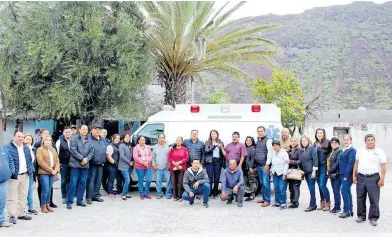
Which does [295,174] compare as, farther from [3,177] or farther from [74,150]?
[3,177]

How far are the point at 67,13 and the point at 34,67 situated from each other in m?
1.97

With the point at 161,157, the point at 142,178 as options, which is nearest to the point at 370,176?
the point at 161,157

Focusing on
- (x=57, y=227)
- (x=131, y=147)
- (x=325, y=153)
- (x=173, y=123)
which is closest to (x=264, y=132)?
(x=325, y=153)

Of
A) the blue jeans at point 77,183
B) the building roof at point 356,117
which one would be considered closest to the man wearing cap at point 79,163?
the blue jeans at point 77,183

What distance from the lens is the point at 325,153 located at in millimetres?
9102

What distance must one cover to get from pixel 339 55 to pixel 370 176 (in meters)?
46.9

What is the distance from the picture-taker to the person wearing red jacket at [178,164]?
10.4 meters

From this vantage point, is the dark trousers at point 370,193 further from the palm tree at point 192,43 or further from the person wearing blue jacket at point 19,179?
the palm tree at point 192,43

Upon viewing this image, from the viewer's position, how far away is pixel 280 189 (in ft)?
31.6

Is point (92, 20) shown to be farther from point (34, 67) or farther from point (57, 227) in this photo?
point (57, 227)

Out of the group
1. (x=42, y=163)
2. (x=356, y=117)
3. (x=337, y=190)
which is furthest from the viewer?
(x=356, y=117)

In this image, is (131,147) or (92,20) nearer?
(131,147)

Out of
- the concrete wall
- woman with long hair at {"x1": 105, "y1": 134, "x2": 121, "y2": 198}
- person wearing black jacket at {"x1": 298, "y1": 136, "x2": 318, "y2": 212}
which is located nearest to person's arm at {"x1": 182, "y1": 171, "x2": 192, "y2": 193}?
woman with long hair at {"x1": 105, "y1": 134, "x2": 121, "y2": 198}

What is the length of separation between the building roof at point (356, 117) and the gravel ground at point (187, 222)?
1730 centimetres
